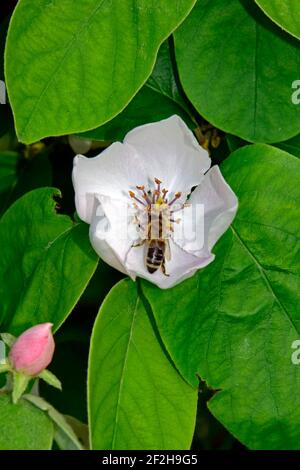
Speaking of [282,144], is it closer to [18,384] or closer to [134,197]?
[134,197]

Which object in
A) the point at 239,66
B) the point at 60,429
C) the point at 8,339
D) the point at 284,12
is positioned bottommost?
the point at 60,429

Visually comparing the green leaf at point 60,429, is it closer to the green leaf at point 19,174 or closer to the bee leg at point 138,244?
the bee leg at point 138,244

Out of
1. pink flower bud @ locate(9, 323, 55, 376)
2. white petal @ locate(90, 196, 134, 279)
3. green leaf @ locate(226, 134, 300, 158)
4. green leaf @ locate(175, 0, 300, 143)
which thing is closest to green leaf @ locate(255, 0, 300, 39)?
green leaf @ locate(175, 0, 300, 143)

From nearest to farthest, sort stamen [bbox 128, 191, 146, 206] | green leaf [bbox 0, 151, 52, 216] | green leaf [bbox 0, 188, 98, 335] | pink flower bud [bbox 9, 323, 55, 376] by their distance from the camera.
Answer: pink flower bud [bbox 9, 323, 55, 376] → green leaf [bbox 0, 188, 98, 335] → stamen [bbox 128, 191, 146, 206] → green leaf [bbox 0, 151, 52, 216]

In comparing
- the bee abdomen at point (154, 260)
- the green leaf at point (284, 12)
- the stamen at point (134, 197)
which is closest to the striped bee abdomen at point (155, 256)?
the bee abdomen at point (154, 260)

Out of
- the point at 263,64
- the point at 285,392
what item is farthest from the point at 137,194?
the point at 285,392

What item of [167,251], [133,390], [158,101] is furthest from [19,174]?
[133,390]

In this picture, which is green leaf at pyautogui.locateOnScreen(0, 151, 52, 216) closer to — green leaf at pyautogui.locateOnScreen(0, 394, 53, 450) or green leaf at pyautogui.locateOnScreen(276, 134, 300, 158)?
green leaf at pyautogui.locateOnScreen(276, 134, 300, 158)
